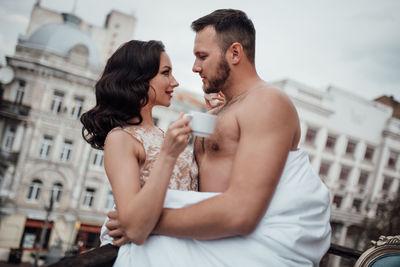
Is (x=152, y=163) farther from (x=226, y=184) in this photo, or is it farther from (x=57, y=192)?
(x=57, y=192)

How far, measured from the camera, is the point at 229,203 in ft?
4.59

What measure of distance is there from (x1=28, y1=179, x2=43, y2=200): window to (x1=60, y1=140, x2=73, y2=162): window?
70.4 inches

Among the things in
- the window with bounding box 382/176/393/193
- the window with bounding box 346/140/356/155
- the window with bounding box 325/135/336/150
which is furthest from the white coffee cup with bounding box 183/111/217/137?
the window with bounding box 382/176/393/193

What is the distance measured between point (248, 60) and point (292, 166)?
2.38ft

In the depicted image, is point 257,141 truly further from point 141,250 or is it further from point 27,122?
point 27,122

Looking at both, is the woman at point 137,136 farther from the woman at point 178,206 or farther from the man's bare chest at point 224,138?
the man's bare chest at point 224,138

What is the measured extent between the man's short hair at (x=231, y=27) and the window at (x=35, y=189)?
18.8 metres

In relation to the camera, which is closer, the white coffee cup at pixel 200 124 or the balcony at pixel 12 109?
the white coffee cup at pixel 200 124

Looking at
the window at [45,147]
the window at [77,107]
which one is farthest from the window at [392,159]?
the window at [45,147]

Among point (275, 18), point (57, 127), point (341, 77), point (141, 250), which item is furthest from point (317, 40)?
point (141, 250)

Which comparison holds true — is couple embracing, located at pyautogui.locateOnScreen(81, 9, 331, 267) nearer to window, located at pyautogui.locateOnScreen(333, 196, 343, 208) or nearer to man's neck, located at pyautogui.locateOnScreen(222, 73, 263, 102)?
man's neck, located at pyautogui.locateOnScreen(222, 73, 263, 102)

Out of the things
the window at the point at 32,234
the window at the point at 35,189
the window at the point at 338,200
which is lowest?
the window at the point at 32,234

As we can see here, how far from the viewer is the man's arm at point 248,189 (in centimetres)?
140

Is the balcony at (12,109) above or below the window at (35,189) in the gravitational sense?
above
